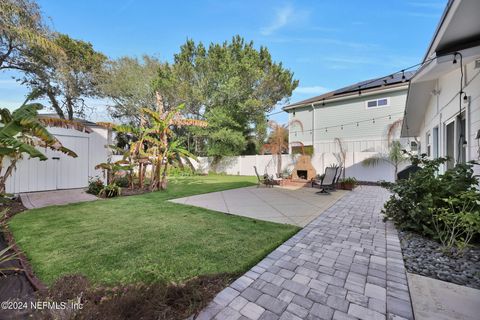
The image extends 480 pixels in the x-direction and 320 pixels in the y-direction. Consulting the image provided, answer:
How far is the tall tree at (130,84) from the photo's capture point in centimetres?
1792

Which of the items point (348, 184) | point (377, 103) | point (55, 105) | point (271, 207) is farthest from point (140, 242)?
point (55, 105)

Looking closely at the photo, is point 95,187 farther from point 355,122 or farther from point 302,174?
point 355,122

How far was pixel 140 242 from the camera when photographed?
349cm

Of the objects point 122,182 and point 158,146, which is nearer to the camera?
point 158,146

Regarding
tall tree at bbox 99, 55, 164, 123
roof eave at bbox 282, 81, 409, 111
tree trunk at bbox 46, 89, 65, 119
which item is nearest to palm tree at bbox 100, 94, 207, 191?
tall tree at bbox 99, 55, 164, 123

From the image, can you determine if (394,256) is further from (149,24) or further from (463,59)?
(149,24)

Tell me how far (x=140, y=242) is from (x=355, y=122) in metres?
15.1

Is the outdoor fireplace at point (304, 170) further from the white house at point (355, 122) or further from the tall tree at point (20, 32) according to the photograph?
the tall tree at point (20, 32)

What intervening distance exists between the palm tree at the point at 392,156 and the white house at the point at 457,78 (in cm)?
423

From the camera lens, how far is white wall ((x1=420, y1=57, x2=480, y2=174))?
150 inches

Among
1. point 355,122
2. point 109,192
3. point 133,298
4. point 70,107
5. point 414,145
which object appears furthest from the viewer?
point 70,107

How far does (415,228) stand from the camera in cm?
389

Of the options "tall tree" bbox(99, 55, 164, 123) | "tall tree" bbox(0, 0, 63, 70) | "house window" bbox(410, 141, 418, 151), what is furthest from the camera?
"tall tree" bbox(99, 55, 164, 123)

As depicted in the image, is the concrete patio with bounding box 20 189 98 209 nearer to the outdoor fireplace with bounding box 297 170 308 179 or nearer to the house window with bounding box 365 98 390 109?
the outdoor fireplace with bounding box 297 170 308 179
